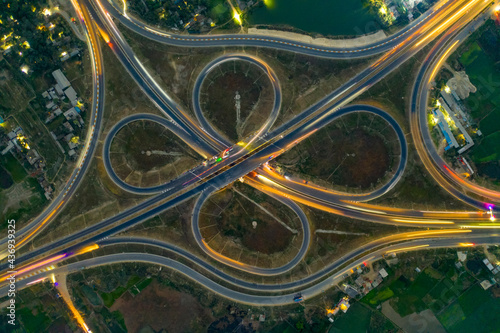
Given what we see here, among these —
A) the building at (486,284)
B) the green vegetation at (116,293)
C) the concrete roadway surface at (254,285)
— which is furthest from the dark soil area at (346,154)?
the green vegetation at (116,293)

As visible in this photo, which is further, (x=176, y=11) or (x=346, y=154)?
(x=176, y=11)

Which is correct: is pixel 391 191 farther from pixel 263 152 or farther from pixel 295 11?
pixel 295 11

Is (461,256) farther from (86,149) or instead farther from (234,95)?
(86,149)

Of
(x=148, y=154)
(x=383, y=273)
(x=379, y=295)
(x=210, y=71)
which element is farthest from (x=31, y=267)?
(x=383, y=273)

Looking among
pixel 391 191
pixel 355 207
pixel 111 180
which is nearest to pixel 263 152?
pixel 355 207

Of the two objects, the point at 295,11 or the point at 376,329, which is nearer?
the point at 376,329

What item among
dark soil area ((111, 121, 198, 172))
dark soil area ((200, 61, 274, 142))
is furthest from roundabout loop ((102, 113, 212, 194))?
dark soil area ((200, 61, 274, 142))

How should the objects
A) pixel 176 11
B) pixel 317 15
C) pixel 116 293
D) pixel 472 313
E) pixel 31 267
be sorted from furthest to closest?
1. pixel 317 15
2. pixel 176 11
3. pixel 116 293
4. pixel 31 267
5. pixel 472 313
